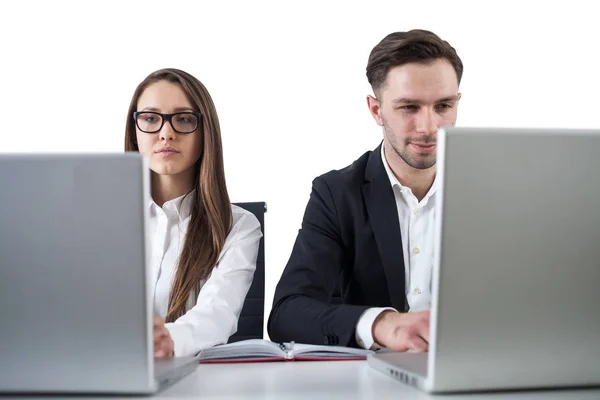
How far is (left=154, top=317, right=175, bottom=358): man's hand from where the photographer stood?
5.17 feet

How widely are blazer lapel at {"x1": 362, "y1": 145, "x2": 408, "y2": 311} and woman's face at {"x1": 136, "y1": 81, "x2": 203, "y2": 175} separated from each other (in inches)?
23.5

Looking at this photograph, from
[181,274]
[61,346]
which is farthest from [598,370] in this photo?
[181,274]

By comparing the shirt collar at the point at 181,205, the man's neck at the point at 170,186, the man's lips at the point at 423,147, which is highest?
the man's lips at the point at 423,147

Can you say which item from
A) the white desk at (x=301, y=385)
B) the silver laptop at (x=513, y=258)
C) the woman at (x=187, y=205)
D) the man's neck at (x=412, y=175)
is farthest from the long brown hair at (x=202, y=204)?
the silver laptop at (x=513, y=258)

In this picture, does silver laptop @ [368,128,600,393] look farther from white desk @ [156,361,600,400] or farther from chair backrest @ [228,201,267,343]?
chair backrest @ [228,201,267,343]

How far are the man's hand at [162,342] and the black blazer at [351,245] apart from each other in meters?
0.50

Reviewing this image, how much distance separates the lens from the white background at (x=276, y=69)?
14.4ft

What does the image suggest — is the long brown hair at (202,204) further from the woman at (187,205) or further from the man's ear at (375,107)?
the man's ear at (375,107)

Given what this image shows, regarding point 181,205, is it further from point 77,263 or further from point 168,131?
point 77,263

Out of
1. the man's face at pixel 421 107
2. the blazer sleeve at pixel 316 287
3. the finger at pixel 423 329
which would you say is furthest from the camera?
the man's face at pixel 421 107

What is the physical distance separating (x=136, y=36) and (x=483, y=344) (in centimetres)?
372

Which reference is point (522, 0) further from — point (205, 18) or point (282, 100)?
point (205, 18)

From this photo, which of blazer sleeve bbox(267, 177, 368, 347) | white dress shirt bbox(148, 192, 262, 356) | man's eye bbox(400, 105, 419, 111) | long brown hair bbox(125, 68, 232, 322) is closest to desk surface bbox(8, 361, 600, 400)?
blazer sleeve bbox(267, 177, 368, 347)

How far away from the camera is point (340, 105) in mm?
4547
